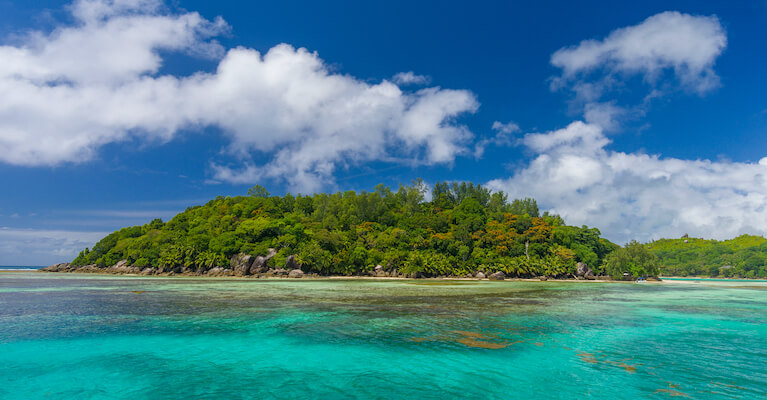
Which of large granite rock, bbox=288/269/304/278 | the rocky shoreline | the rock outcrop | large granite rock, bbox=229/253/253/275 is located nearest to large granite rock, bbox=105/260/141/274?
the rocky shoreline

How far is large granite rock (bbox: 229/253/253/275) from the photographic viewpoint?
83625mm

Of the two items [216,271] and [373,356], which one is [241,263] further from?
[373,356]

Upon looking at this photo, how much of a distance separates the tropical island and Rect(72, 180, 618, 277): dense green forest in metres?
0.25

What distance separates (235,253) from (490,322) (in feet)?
265

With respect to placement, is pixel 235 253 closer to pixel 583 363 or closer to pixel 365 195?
pixel 365 195

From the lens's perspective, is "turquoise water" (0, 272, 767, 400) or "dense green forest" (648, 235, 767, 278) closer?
"turquoise water" (0, 272, 767, 400)

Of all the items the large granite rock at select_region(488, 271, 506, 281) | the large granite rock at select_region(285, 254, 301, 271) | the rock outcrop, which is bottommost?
the large granite rock at select_region(488, 271, 506, 281)

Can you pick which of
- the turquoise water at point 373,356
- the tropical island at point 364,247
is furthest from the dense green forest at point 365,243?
the turquoise water at point 373,356

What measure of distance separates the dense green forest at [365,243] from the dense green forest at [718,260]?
305 feet

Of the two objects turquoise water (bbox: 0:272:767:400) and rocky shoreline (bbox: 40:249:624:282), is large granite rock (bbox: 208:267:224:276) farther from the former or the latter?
turquoise water (bbox: 0:272:767:400)

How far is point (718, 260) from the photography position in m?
157

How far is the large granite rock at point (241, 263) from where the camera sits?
83.6 meters

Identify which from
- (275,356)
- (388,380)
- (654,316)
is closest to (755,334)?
(654,316)

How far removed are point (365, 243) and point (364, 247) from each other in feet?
18.7
